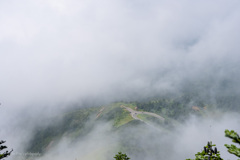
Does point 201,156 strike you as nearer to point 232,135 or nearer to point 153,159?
point 232,135

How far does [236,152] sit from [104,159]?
575ft

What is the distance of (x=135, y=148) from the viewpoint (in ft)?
649

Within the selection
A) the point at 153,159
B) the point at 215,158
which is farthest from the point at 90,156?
the point at 215,158

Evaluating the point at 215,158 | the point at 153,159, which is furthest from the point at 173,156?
the point at 215,158

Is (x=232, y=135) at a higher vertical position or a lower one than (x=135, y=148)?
lower

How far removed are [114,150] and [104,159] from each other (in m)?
17.2

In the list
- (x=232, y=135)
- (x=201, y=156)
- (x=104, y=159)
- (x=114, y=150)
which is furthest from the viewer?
(x=114, y=150)

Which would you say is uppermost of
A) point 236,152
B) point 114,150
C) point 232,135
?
point 114,150

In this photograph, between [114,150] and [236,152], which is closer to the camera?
[236,152]

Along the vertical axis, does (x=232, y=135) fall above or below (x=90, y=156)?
below

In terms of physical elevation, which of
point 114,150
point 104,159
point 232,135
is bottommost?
point 232,135

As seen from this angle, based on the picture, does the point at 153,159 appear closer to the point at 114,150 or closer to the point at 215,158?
the point at 114,150

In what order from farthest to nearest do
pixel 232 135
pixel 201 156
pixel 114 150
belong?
pixel 114 150, pixel 201 156, pixel 232 135

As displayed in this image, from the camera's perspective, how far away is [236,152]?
692 inches
